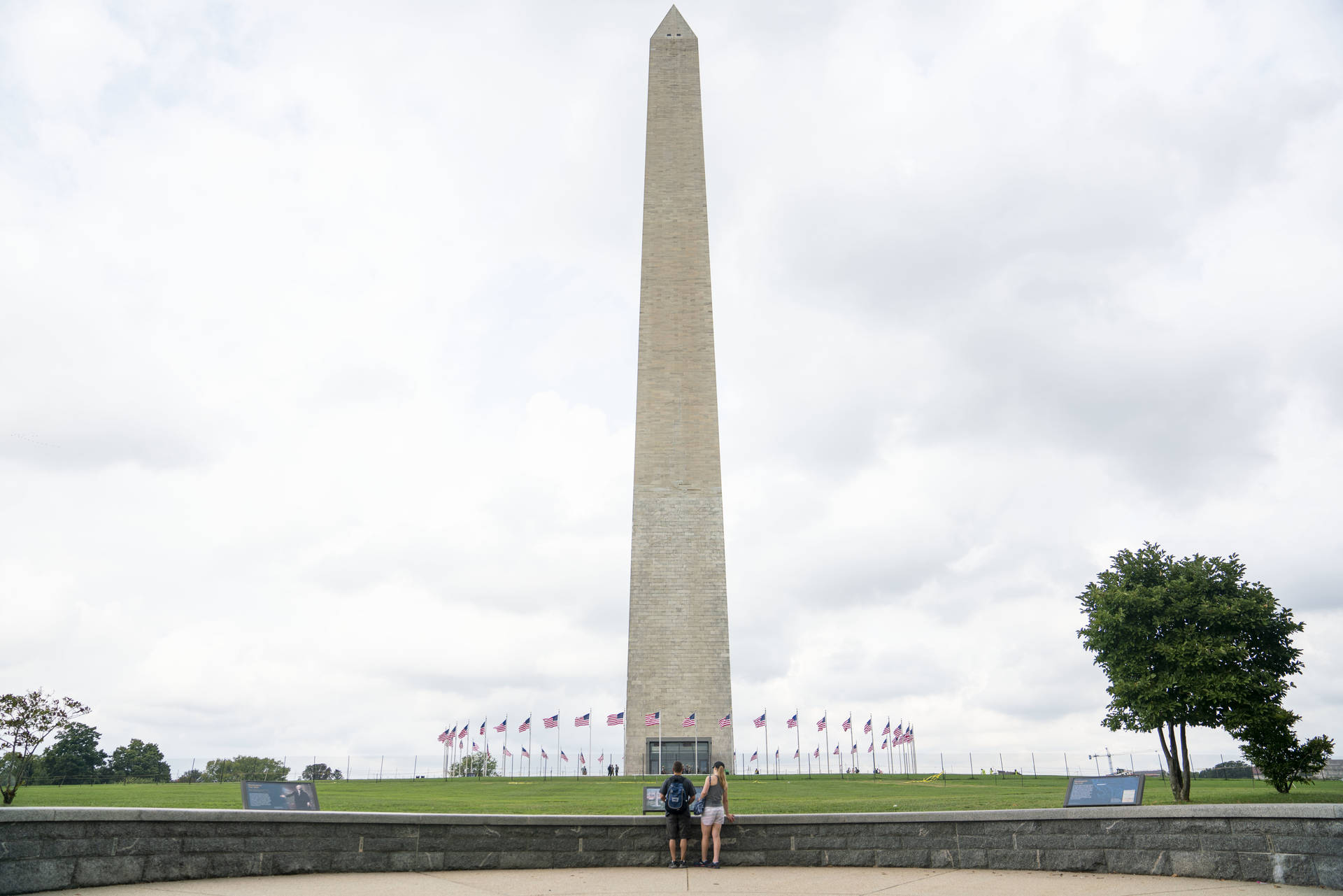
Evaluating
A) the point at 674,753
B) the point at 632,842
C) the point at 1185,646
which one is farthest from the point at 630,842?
the point at 674,753

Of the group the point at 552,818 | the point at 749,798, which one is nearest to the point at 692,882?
the point at 552,818

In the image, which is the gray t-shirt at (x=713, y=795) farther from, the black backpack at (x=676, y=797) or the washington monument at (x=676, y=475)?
the washington monument at (x=676, y=475)

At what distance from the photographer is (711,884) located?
37.8ft

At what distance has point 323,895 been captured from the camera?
31.8 feet

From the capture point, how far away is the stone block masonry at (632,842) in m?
9.48

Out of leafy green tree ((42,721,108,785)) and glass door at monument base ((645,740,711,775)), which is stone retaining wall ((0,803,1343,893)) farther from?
leafy green tree ((42,721,108,785))

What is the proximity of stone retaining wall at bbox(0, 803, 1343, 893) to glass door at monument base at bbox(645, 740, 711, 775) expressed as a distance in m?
32.2

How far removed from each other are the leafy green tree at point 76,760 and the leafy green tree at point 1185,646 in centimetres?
6445

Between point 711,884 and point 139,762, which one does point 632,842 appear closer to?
point 711,884

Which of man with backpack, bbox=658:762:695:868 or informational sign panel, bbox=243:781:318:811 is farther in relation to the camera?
man with backpack, bbox=658:762:695:868

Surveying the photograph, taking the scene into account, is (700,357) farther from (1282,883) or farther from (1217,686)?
(1282,883)

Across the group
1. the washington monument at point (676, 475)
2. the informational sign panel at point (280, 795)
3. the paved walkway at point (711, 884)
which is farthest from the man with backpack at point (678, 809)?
the washington monument at point (676, 475)

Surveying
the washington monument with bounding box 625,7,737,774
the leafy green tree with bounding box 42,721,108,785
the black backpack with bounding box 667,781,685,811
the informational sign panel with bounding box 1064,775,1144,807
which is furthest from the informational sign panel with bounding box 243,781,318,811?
the leafy green tree with bounding box 42,721,108,785

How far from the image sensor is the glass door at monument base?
148ft
